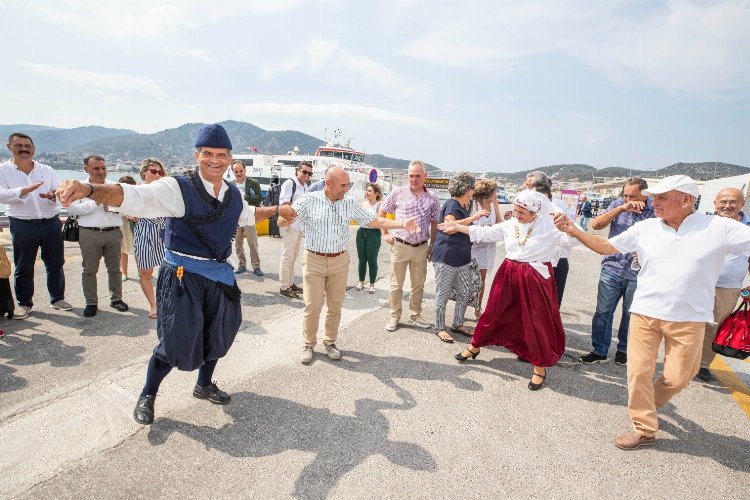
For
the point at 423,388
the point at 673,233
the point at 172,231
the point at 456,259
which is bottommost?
the point at 423,388

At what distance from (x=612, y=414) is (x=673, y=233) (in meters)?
1.59

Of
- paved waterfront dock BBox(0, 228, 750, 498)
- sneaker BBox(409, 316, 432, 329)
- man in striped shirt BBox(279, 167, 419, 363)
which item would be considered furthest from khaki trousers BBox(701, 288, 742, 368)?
man in striped shirt BBox(279, 167, 419, 363)

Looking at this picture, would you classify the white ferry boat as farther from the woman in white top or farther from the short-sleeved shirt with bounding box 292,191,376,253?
the short-sleeved shirt with bounding box 292,191,376,253

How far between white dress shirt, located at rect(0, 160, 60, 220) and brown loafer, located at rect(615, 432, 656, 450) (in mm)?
6026

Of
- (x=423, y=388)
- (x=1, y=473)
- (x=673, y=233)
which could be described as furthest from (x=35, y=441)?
(x=673, y=233)

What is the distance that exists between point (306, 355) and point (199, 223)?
5.99 feet

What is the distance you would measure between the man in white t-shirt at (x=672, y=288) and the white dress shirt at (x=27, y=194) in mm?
5905

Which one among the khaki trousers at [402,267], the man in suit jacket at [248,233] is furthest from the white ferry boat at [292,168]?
the khaki trousers at [402,267]

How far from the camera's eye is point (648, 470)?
246cm

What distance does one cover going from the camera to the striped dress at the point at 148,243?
4301mm

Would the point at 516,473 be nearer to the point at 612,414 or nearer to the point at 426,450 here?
the point at 426,450

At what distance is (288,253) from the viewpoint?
566 centimetres

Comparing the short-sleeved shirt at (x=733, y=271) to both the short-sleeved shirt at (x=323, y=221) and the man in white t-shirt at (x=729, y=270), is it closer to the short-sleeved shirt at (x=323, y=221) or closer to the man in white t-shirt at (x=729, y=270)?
the man in white t-shirt at (x=729, y=270)

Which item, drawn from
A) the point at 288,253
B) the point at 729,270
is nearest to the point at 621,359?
the point at 729,270
